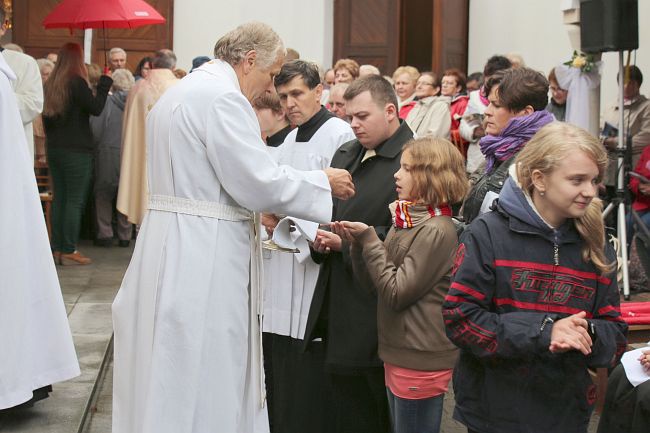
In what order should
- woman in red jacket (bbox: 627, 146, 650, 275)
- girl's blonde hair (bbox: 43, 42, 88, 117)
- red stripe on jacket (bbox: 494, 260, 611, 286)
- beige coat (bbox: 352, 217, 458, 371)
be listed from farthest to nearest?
girl's blonde hair (bbox: 43, 42, 88, 117) → woman in red jacket (bbox: 627, 146, 650, 275) → beige coat (bbox: 352, 217, 458, 371) → red stripe on jacket (bbox: 494, 260, 611, 286)

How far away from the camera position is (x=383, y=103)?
4.98 m

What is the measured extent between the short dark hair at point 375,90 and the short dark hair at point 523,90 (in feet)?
1.85

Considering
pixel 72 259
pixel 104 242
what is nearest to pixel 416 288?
pixel 72 259

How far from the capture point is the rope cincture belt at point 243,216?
14.0 feet

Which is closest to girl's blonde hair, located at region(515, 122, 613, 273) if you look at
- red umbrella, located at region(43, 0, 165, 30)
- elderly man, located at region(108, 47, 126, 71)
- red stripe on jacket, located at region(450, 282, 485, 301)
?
red stripe on jacket, located at region(450, 282, 485, 301)

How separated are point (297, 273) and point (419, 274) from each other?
50.1 inches

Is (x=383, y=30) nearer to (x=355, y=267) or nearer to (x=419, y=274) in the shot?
(x=355, y=267)

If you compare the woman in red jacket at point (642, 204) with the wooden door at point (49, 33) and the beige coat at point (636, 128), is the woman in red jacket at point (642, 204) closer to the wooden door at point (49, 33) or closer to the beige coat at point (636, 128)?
the beige coat at point (636, 128)

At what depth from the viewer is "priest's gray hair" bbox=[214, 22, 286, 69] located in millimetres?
4398

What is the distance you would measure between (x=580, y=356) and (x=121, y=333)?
1.88 m

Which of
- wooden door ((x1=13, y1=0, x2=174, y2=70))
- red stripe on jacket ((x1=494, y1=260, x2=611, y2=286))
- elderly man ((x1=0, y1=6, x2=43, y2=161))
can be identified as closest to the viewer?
red stripe on jacket ((x1=494, y1=260, x2=611, y2=286))

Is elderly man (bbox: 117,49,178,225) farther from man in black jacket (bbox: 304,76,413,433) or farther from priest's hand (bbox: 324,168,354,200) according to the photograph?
priest's hand (bbox: 324,168,354,200)

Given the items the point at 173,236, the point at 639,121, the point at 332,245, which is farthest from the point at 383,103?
the point at 639,121

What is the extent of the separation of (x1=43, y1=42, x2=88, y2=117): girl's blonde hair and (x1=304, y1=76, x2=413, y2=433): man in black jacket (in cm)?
623
